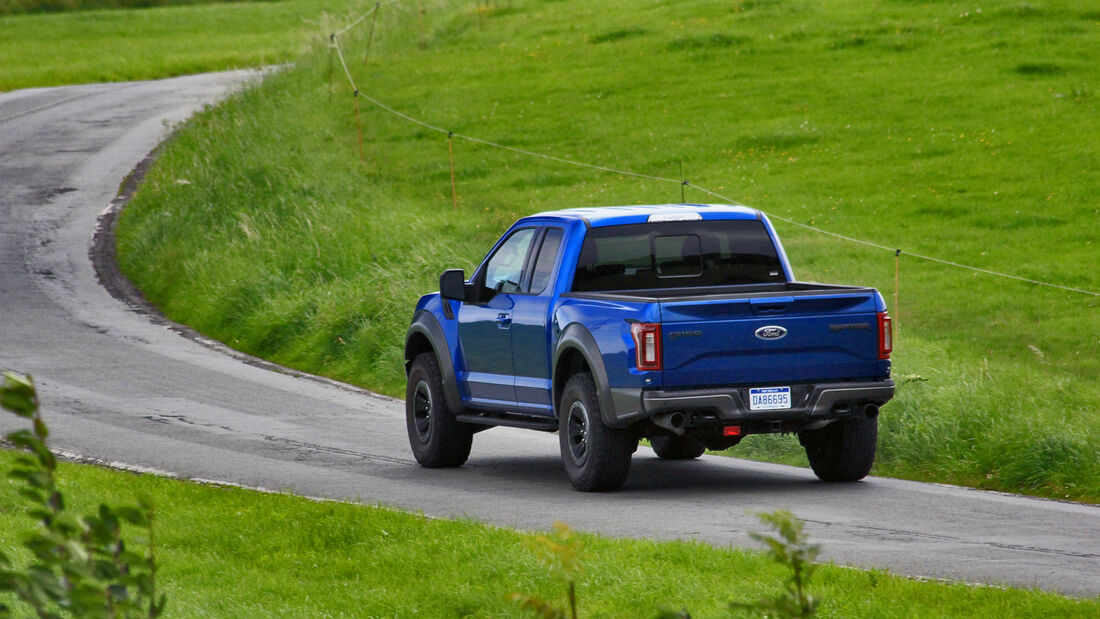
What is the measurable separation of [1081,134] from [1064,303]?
10.8 meters

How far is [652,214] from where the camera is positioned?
38.2 ft

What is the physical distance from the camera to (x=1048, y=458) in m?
11.2

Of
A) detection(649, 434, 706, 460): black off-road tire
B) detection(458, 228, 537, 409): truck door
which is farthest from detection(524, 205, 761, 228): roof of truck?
detection(649, 434, 706, 460): black off-road tire

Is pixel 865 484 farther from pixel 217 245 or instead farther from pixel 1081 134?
pixel 1081 134

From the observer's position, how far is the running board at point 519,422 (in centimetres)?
1165

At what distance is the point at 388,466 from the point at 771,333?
12.1 feet

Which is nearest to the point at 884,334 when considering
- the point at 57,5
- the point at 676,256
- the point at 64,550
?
the point at 676,256

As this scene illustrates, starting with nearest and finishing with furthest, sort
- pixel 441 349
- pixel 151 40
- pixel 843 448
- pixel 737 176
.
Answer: pixel 843 448
pixel 441 349
pixel 737 176
pixel 151 40

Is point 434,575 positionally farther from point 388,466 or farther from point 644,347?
point 388,466

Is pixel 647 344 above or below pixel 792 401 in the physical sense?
above

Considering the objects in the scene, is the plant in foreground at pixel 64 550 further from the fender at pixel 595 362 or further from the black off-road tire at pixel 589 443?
the black off-road tire at pixel 589 443

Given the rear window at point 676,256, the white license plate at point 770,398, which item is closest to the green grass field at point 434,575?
the white license plate at point 770,398

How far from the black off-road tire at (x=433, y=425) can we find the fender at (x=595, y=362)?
6.43 feet

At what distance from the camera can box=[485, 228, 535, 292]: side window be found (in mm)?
12133
